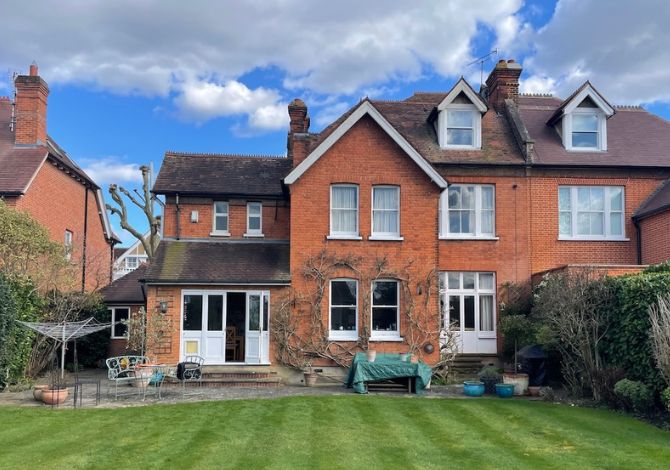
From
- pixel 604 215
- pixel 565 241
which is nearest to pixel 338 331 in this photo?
pixel 565 241

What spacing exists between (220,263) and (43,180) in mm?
9825

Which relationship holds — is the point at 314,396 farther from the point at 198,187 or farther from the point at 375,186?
the point at 198,187

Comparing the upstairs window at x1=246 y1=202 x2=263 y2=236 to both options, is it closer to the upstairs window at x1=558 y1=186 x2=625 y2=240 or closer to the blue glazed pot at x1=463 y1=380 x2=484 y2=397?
the blue glazed pot at x1=463 y1=380 x2=484 y2=397

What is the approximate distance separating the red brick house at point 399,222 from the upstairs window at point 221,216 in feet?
0.17

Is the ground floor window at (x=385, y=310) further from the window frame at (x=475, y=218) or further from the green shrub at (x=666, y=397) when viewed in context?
the green shrub at (x=666, y=397)

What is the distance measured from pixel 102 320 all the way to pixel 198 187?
7831mm

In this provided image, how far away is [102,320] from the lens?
2436 centimetres

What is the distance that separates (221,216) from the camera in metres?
21.3

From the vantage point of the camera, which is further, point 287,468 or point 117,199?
point 117,199

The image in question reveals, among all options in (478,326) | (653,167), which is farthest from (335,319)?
(653,167)

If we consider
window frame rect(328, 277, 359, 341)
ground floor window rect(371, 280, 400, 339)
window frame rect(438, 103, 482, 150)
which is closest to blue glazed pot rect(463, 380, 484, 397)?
ground floor window rect(371, 280, 400, 339)

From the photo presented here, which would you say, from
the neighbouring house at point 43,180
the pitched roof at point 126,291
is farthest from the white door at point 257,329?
the pitched roof at point 126,291

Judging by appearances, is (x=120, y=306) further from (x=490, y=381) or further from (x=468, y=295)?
(x=490, y=381)

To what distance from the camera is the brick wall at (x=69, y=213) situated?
76.0ft
